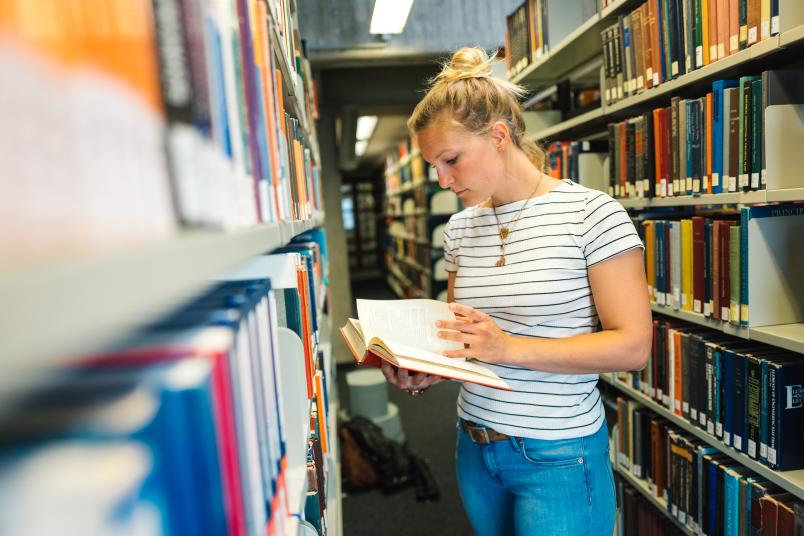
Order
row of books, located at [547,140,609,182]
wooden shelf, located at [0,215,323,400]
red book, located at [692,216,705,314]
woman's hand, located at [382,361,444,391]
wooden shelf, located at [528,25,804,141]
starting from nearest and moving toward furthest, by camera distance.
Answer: wooden shelf, located at [0,215,323,400]
woman's hand, located at [382,361,444,391]
wooden shelf, located at [528,25,804,141]
red book, located at [692,216,705,314]
row of books, located at [547,140,609,182]

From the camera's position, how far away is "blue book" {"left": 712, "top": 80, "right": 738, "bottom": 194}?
59.1 inches

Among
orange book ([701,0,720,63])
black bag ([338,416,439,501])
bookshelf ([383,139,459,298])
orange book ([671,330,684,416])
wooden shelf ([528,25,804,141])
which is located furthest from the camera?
bookshelf ([383,139,459,298])

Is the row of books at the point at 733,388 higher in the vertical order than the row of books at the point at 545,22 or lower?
lower

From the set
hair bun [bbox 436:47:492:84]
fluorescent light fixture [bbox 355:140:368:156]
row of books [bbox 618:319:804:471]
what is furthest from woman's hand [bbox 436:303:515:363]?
fluorescent light fixture [bbox 355:140:368:156]

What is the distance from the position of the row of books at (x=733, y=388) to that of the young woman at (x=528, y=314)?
536 mm

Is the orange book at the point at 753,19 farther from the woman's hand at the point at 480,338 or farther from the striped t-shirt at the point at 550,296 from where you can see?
the woman's hand at the point at 480,338

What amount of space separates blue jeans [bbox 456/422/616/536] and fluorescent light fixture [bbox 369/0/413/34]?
2613 mm

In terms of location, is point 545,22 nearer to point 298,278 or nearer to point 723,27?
point 723,27

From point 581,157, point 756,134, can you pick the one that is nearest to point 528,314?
point 756,134

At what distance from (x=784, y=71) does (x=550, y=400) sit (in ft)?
3.41

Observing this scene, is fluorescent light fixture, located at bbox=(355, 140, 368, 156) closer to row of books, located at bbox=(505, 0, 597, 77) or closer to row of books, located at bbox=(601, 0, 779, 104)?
row of books, located at bbox=(505, 0, 597, 77)

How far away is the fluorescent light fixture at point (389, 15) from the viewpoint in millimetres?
2984

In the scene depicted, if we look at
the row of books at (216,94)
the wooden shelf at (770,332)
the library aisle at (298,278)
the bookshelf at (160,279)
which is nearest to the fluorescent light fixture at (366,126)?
the library aisle at (298,278)

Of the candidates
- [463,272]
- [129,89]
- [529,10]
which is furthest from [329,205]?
[129,89]
